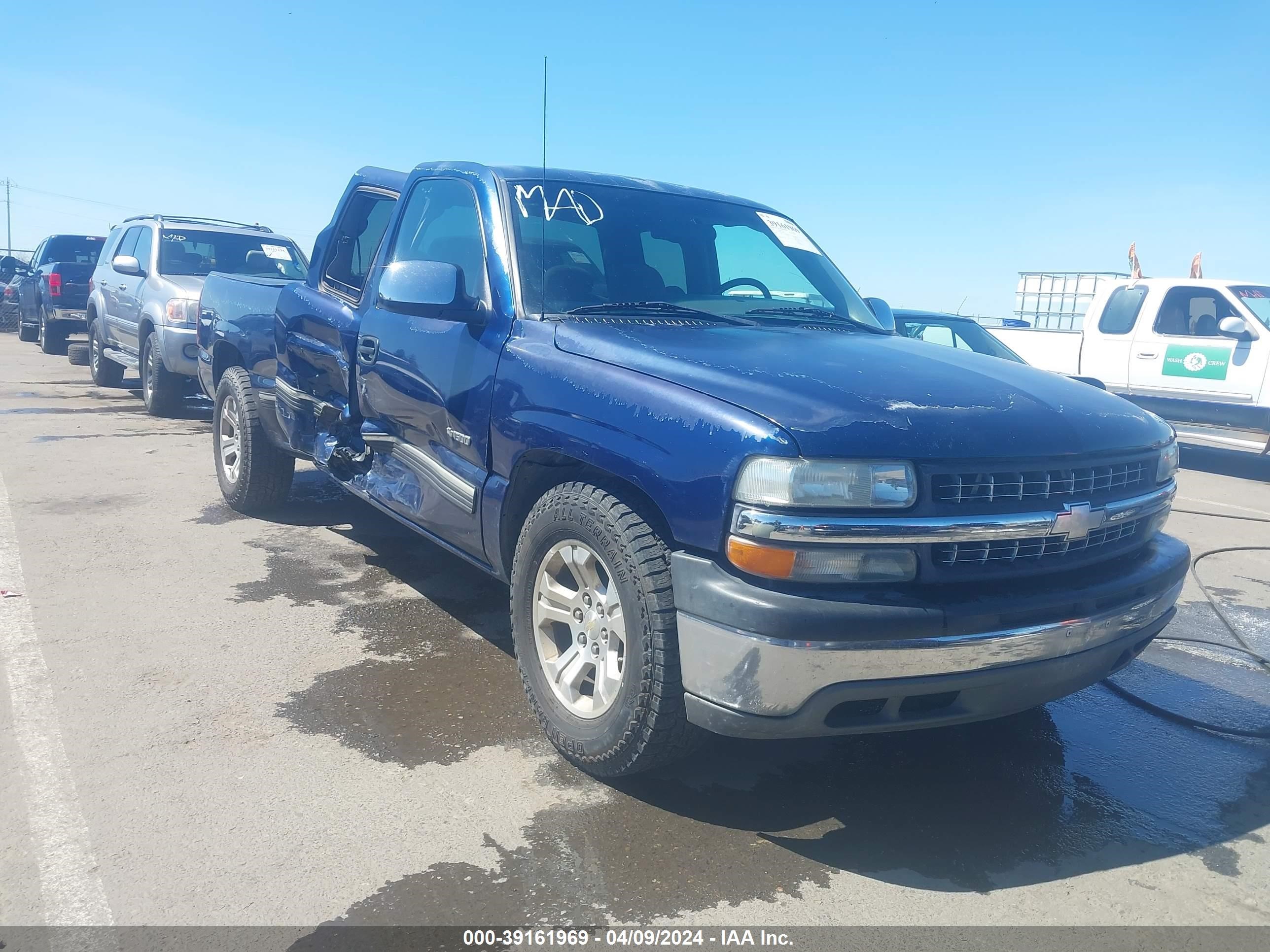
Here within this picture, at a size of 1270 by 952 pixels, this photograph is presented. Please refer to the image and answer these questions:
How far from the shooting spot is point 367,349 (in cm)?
440

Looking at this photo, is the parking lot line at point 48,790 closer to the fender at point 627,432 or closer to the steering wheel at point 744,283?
the fender at point 627,432

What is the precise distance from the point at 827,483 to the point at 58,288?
1724cm

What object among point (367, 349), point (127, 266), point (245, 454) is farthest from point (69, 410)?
point (367, 349)

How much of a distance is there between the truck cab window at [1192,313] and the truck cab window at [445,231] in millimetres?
9745

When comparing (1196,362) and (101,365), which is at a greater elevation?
(1196,362)

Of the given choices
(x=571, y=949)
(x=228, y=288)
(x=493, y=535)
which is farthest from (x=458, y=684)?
(x=228, y=288)

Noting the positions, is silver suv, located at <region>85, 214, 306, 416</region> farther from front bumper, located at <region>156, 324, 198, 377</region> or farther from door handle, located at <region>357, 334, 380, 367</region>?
door handle, located at <region>357, 334, 380, 367</region>

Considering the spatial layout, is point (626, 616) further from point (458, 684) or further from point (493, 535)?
point (458, 684)

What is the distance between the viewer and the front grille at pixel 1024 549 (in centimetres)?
265

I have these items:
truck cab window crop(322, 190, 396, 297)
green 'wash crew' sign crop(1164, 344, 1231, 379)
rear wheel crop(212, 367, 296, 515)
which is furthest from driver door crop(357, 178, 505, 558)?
green 'wash crew' sign crop(1164, 344, 1231, 379)

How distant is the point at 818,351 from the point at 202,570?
352 centimetres

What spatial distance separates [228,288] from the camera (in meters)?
6.21

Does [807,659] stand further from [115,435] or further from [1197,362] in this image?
[1197,362]

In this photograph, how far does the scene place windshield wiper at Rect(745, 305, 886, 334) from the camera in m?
3.91
